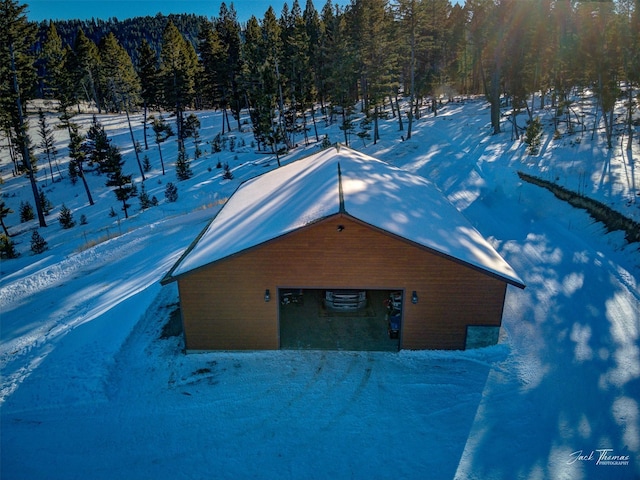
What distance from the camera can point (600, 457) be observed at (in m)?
8.16

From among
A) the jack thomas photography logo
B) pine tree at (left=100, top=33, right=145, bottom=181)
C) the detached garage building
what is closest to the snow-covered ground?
the jack thomas photography logo

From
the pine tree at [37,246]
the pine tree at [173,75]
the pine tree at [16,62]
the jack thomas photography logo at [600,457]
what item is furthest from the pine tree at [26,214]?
the jack thomas photography logo at [600,457]

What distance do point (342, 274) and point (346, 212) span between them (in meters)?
1.76

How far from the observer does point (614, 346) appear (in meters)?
11.3

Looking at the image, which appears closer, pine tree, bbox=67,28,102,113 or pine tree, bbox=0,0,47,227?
pine tree, bbox=0,0,47,227

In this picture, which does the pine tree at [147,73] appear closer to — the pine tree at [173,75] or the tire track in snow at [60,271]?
the pine tree at [173,75]

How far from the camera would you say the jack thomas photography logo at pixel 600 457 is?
8.05 meters

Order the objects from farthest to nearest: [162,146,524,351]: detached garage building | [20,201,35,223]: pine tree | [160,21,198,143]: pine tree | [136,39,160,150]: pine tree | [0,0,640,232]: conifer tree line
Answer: [160,21,198,143]: pine tree → [136,39,160,150]: pine tree → [20,201,35,223]: pine tree → [0,0,640,232]: conifer tree line → [162,146,524,351]: detached garage building

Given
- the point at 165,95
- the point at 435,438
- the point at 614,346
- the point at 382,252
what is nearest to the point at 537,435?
the point at 435,438

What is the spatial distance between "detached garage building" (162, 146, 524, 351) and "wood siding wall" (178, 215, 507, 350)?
27 millimetres

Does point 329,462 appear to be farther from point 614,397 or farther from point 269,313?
point 614,397

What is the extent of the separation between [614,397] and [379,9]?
41.7m

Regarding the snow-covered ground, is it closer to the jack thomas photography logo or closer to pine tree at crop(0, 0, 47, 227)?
the jack thomas photography logo

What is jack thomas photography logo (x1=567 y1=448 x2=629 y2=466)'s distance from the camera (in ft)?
26.4
